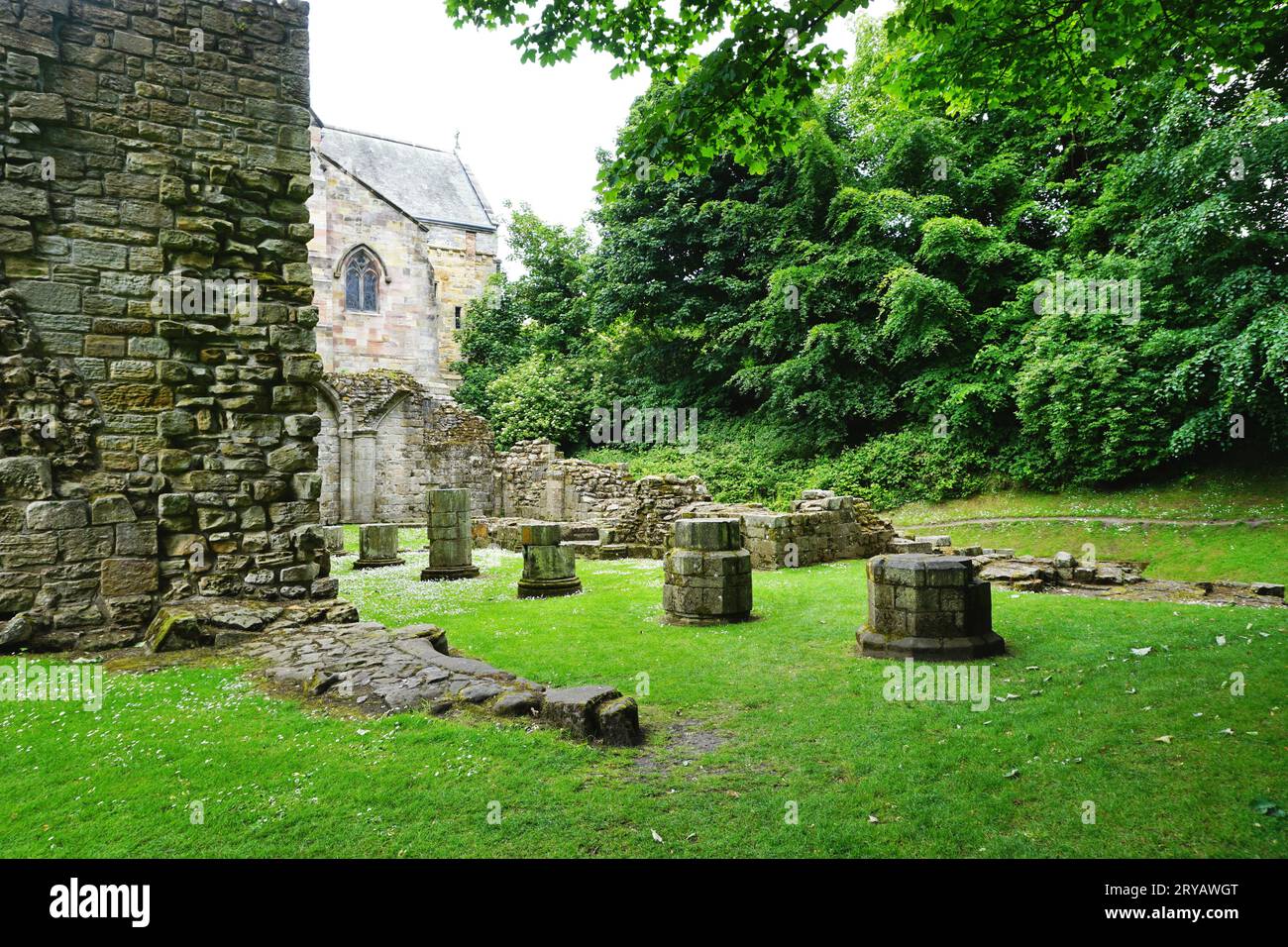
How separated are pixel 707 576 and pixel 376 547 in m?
8.52

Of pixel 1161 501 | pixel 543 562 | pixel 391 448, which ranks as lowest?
pixel 543 562

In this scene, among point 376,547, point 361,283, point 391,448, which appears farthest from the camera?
point 361,283

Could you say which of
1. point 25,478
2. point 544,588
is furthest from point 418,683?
point 544,588

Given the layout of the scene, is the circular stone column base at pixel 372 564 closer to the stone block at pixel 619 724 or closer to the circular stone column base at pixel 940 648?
the circular stone column base at pixel 940 648

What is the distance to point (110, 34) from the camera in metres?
6.61

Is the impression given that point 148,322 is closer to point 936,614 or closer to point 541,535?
point 541,535

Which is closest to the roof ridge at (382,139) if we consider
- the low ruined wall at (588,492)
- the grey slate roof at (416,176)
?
the grey slate roof at (416,176)

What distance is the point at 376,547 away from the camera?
47.5ft

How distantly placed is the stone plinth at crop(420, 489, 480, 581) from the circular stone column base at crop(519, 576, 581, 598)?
2328 millimetres

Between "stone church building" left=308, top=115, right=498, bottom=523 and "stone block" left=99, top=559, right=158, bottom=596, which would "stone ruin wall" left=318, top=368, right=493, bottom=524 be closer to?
"stone church building" left=308, top=115, right=498, bottom=523

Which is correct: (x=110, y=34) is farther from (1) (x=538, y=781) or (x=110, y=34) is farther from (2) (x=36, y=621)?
(1) (x=538, y=781)

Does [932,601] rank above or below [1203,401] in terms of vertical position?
below

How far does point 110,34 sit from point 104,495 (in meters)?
4.39
